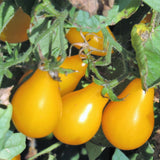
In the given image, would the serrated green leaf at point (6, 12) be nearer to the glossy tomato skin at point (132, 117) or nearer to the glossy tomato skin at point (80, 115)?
the glossy tomato skin at point (80, 115)

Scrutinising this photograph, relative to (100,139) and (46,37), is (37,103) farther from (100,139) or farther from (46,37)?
(100,139)

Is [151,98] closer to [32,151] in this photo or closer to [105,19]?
[105,19]

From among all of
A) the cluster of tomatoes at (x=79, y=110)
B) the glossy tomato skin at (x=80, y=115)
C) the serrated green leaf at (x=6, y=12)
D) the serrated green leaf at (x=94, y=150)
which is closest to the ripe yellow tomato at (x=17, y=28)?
the serrated green leaf at (x=6, y=12)

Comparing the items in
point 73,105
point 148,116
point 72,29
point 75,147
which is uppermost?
point 72,29

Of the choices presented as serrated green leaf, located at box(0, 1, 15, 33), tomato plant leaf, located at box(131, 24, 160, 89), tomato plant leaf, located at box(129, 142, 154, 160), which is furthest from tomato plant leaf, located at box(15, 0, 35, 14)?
tomato plant leaf, located at box(129, 142, 154, 160)

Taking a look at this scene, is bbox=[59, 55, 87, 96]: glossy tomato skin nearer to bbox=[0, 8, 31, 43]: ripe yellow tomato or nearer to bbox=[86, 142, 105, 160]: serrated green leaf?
bbox=[0, 8, 31, 43]: ripe yellow tomato

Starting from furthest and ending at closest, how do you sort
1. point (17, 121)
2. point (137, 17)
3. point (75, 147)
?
point (75, 147)
point (137, 17)
point (17, 121)

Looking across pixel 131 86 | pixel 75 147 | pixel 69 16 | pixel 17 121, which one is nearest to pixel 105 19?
pixel 69 16
